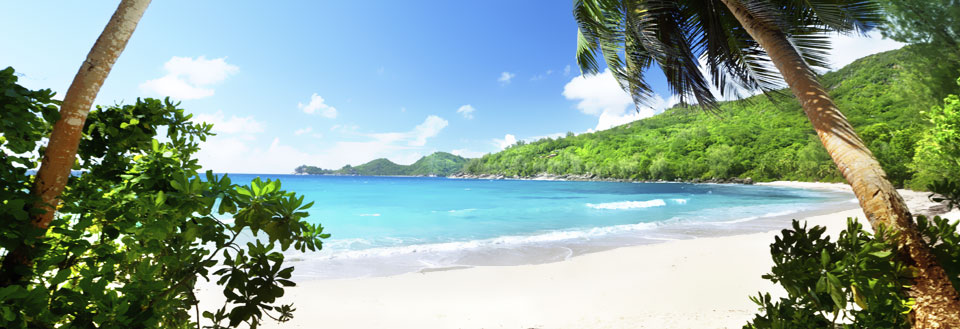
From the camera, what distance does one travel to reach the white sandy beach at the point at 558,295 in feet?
16.3

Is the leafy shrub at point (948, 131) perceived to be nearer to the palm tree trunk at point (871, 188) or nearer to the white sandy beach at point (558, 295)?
the white sandy beach at point (558, 295)

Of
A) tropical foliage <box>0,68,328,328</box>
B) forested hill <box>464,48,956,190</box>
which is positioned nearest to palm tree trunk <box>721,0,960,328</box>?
forested hill <box>464,48,956,190</box>

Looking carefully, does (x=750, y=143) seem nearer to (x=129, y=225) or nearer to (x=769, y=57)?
(x=769, y=57)

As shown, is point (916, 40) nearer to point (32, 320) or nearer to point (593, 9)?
point (593, 9)

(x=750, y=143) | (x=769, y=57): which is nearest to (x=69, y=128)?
(x=769, y=57)

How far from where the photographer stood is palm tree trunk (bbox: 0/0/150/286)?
3.87ft

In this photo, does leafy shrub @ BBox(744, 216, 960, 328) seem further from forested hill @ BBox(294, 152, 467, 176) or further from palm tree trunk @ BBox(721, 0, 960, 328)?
forested hill @ BBox(294, 152, 467, 176)

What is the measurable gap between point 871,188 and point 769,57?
1.52m

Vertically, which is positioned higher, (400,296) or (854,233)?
(854,233)

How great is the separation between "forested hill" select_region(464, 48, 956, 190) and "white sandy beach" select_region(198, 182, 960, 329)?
283cm

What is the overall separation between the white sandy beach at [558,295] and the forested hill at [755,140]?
283cm

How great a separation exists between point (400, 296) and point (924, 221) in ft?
20.9

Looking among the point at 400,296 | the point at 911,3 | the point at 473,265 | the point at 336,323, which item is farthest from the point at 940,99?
the point at 336,323

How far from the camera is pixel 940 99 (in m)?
12.5
